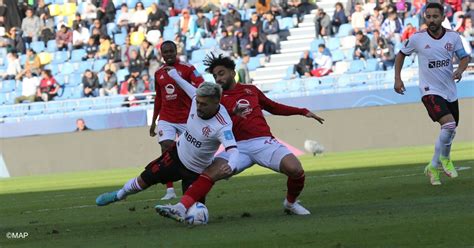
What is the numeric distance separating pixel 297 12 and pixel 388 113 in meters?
6.66

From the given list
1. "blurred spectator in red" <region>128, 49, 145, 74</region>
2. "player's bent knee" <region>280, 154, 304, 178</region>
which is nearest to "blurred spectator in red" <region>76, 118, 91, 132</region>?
"blurred spectator in red" <region>128, 49, 145, 74</region>

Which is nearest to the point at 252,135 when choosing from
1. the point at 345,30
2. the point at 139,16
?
the point at 345,30

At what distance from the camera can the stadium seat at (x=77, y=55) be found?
36406 millimetres

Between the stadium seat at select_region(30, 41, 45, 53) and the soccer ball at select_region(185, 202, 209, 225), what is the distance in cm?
2691

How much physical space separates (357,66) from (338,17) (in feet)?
8.35

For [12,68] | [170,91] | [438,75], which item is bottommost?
[12,68]

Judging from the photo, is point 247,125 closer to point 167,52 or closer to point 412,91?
point 167,52

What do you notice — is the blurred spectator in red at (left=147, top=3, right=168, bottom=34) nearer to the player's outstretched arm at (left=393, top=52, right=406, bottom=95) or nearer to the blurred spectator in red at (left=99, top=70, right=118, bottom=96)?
the blurred spectator in red at (left=99, top=70, right=118, bottom=96)

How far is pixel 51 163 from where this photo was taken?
31047mm

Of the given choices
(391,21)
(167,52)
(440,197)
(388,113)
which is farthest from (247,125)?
(391,21)

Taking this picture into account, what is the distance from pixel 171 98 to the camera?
16.0 m

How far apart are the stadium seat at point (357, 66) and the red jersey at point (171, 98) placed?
15.0 meters

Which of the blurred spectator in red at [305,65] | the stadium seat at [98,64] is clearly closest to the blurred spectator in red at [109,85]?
the stadium seat at [98,64]

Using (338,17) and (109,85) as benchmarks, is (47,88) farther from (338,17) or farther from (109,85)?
(338,17)
